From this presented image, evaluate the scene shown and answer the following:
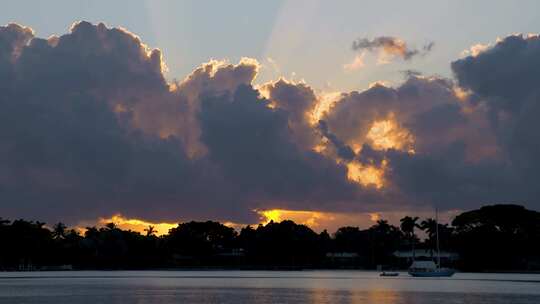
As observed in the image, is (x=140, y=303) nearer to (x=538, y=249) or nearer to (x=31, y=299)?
(x=31, y=299)

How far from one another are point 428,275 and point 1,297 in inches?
4379

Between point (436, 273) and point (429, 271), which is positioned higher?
point (429, 271)

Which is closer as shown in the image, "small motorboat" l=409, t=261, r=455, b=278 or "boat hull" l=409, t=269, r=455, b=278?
"boat hull" l=409, t=269, r=455, b=278

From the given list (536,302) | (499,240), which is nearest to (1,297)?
(536,302)

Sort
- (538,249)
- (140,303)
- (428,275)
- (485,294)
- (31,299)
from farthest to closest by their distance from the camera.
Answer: (538,249)
(428,275)
(485,294)
(31,299)
(140,303)

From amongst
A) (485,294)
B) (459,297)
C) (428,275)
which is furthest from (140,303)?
(428,275)

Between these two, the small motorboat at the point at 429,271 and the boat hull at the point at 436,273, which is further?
the small motorboat at the point at 429,271

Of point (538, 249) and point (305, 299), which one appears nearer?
point (305, 299)

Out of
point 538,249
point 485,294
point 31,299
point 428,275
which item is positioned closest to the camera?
point 31,299

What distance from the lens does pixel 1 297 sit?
88.8 metres

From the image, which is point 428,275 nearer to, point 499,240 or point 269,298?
point 499,240

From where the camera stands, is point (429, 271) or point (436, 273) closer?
point (436, 273)

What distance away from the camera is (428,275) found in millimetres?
180125

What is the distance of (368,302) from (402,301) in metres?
3.93
